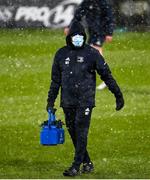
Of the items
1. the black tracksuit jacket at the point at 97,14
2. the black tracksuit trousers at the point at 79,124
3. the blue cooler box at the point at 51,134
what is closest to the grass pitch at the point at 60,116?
the black tracksuit trousers at the point at 79,124

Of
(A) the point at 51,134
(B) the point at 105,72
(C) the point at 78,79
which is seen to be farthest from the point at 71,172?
(B) the point at 105,72

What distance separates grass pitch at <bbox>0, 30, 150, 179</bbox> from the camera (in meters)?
14.7

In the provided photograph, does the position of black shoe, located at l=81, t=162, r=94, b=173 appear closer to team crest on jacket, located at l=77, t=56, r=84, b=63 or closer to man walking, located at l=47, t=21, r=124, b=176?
man walking, located at l=47, t=21, r=124, b=176

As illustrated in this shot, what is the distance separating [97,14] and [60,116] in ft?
7.98

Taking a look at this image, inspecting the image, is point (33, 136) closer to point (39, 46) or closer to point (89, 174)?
point (89, 174)

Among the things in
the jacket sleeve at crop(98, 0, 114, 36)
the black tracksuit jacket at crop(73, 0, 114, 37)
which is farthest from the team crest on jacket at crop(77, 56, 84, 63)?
the black tracksuit jacket at crop(73, 0, 114, 37)

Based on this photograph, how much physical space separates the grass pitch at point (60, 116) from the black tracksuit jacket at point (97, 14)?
1251 mm

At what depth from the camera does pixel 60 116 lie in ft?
63.5

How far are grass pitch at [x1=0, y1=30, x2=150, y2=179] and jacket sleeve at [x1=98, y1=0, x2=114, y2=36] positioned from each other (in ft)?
4.18

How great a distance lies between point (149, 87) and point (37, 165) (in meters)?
8.41

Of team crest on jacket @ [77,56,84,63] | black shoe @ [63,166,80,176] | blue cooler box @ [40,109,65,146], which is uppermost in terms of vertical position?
team crest on jacket @ [77,56,84,63]

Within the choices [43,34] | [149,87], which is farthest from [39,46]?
[149,87]

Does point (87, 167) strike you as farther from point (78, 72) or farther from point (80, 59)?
point (80, 59)

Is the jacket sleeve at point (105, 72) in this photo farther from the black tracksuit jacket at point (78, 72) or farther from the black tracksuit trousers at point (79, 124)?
the black tracksuit trousers at point (79, 124)
